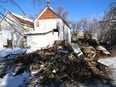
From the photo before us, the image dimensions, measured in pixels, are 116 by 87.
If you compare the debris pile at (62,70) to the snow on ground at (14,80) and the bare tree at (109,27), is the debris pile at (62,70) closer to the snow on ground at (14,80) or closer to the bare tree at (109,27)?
the snow on ground at (14,80)

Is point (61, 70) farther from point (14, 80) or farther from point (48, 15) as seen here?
point (48, 15)

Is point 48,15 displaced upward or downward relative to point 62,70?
upward

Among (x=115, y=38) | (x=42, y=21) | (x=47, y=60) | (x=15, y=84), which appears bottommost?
(x=15, y=84)

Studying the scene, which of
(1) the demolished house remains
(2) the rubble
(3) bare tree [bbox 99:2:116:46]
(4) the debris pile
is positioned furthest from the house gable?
(4) the debris pile

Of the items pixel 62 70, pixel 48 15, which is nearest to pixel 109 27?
pixel 62 70

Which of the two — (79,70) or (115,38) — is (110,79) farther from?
(115,38)

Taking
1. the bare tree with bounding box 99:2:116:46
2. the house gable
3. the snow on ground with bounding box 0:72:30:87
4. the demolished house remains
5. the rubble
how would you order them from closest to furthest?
the demolished house remains, the rubble, the snow on ground with bounding box 0:72:30:87, the bare tree with bounding box 99:2:116:46, the house gable

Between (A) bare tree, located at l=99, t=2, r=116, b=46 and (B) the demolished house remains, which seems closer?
(B) the demolished house remains

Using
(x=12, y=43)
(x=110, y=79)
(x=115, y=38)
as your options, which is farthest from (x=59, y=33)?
(x=110, y=79)

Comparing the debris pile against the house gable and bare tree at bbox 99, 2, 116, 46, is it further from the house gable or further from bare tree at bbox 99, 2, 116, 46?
the house gable

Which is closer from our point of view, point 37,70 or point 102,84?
point 102,84

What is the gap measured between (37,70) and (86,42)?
7.45 metres

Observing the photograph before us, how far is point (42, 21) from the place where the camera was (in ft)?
104

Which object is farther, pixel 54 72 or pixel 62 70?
pixel 62 70
